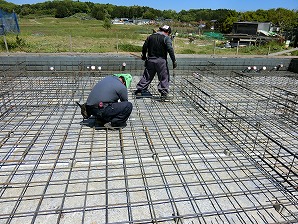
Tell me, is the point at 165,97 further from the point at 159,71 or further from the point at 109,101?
the point at 109,101

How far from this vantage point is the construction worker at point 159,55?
4.75 meters

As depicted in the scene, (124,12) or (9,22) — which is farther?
(124,12)

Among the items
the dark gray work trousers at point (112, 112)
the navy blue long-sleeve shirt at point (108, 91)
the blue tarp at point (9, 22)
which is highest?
the blue tarp at point (9, 22)

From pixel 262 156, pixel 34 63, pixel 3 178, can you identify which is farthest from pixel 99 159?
pixel 34 63

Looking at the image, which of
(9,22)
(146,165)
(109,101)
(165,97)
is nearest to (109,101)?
(109,101)

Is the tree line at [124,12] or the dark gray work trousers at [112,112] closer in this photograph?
the dark gray work trousers at [112,112]

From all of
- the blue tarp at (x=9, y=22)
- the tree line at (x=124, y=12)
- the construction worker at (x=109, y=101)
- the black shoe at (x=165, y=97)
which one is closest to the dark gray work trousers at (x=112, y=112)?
the construction worker at (x=109, y=101)

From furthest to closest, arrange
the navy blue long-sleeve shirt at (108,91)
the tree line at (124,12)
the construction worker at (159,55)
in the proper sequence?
the tree line at (124,12) < the construction worker at (159,55) < the navy blue long-sleeve shirt at (108,91)

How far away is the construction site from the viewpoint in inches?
86.4

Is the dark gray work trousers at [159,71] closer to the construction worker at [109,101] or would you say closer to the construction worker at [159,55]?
the construction worker at [159,55]

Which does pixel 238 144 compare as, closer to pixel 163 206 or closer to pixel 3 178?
pixel 163 206

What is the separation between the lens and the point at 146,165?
9.38 ft

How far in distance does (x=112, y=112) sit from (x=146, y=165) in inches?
38.9

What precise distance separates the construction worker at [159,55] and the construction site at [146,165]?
42cm
